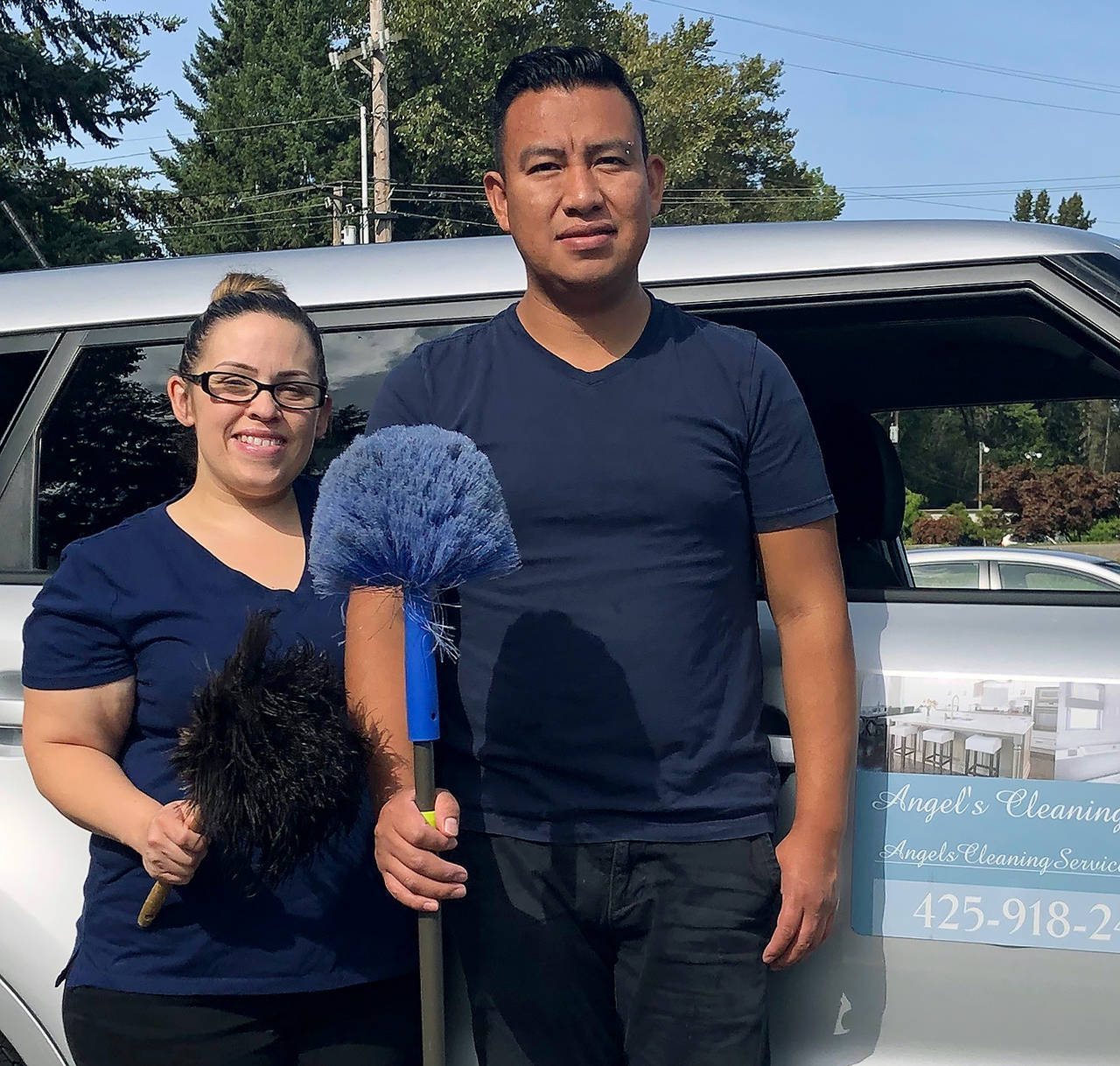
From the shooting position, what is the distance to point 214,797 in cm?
153

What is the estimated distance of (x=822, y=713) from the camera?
1707 millimetres

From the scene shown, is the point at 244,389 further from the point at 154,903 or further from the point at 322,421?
the point at 154,903

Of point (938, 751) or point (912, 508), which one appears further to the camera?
point (912, 508)

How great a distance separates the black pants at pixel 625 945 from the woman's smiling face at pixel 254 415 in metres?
0.64

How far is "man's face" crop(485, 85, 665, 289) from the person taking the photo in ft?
5.72

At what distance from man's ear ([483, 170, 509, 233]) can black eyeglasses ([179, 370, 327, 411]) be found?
403mm

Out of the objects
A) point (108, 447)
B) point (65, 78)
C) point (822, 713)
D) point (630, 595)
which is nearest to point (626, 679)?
point (630, 595)

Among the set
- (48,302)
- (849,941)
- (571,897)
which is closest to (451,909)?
(571,897)

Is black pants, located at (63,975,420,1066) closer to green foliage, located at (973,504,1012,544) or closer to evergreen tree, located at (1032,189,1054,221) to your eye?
green foliage, located at (973,504,1012,544)

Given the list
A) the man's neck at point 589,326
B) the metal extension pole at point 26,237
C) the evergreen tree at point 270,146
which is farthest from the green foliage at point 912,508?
the evergreen tree at point 270,146

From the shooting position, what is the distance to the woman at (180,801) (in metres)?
1.69

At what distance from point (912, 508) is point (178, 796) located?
4.94ft

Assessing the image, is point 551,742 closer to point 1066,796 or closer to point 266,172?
point 1066,796

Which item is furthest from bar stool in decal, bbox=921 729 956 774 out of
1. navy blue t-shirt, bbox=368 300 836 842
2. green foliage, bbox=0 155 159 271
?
green foliage, bbox=0 155 159 271
